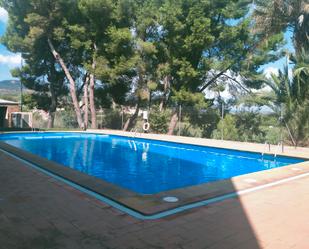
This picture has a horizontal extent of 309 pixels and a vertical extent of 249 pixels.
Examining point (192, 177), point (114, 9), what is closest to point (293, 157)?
point (192, 177)

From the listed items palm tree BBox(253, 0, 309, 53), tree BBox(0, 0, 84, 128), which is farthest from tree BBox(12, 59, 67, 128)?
palm tree BBox(253, 0, 309, 53)

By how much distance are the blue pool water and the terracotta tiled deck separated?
2398 millimetres

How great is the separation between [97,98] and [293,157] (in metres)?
15.2

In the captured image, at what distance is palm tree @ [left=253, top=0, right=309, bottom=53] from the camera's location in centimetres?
1209

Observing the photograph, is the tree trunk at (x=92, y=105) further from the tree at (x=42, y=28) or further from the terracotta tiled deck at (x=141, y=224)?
the terracotta tiled deck at (x=141, y=224)

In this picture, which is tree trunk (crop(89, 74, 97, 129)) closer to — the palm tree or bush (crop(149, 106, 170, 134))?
bush (crop(149, 106, 170, 134))

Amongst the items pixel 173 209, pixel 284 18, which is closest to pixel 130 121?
pixel 284 18

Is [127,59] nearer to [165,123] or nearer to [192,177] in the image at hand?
[165,123]

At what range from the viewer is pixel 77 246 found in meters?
2.89

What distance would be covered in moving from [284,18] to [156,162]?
8363 mm

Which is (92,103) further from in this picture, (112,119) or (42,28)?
(42,28)

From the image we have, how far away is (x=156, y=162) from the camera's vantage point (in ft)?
31.1

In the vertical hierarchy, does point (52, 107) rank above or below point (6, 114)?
above

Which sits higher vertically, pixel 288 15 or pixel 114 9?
pixel 114 9
